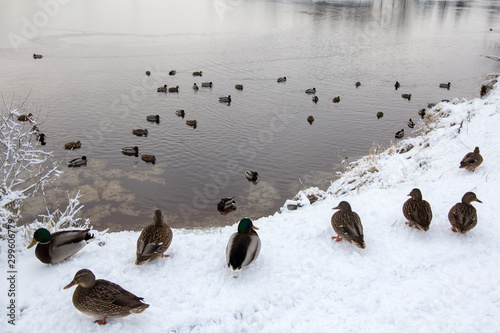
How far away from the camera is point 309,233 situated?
27.0 feet

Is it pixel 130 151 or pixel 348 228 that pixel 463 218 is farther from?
pixel 130 151

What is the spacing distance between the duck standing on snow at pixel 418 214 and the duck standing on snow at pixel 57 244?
6593 millimetres

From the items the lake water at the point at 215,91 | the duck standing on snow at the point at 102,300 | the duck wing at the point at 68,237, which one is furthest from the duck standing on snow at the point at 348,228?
the lake water at the point at 215,91

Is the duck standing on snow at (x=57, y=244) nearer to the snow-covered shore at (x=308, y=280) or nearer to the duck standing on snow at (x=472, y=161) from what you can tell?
the snow-covered shore at (x=308, y=280)

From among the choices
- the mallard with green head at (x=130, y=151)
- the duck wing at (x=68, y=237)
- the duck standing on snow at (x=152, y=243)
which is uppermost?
the duck wing at (x=68, y=237)

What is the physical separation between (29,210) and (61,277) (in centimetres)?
941

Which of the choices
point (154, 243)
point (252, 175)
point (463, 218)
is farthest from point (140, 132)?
point (463, 218)

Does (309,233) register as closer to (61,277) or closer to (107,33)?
(61,277)

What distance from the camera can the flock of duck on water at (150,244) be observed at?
5566 millimetres

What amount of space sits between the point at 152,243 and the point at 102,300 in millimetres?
1773

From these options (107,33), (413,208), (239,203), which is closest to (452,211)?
(413,208)

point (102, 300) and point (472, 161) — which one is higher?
point (102, 300)

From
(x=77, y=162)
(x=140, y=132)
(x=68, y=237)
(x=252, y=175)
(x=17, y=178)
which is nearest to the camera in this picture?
(x=68, y=237)

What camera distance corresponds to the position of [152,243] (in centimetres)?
719
